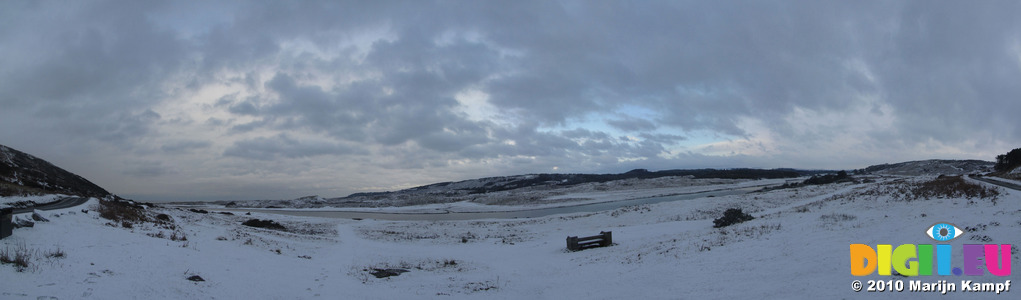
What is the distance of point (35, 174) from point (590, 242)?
64278 mm

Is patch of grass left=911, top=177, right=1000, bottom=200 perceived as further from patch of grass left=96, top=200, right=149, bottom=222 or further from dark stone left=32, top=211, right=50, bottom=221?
patch of grass left=96, top=200, right=149, bottom=222

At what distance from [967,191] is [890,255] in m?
11.8

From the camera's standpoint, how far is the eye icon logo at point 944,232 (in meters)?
10.7

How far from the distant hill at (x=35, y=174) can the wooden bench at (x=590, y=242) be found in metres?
44.8

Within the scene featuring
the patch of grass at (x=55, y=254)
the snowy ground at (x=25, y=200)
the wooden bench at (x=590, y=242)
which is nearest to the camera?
the patch of grass at (x=55, y=254)

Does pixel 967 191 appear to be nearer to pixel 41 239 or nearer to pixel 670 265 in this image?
pixel 670 265

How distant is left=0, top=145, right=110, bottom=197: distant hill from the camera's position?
43.0 m

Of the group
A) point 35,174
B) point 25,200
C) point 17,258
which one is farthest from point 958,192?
point 35,174

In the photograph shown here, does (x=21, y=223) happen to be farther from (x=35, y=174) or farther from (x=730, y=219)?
(x=35, y=174)

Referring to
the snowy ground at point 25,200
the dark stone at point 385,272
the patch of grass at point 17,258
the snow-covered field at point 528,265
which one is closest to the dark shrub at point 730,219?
the snow-covered field at point 528,265

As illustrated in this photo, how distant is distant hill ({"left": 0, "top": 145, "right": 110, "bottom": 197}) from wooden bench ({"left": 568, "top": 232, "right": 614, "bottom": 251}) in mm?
44754

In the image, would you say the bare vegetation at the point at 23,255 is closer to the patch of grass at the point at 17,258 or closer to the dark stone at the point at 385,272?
the patch of grass at the point at 17,258

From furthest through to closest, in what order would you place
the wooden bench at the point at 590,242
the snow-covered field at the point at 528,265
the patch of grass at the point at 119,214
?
1. the wooden bench at the point at 590,242
2. the patch of grass at the point at 119,214
3. the snow-covered field at the point at 528,265

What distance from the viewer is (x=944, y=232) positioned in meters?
11.1
